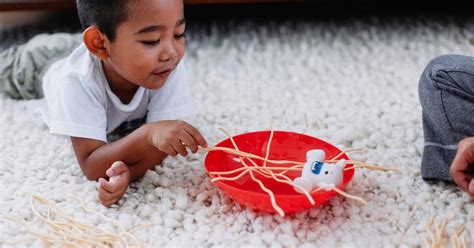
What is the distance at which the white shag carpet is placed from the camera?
918mm

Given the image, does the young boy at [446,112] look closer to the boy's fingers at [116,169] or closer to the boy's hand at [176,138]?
the boy's hand at [176,138]

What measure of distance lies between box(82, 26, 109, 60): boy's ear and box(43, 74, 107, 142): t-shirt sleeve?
0.06 metres

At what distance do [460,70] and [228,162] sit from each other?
1.27ft

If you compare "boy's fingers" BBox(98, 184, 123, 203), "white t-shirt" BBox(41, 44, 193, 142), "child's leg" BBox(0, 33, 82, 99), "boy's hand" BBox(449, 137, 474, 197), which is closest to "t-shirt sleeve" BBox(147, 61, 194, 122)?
"white t-shirt" BBox(41, 44, 193, 142)

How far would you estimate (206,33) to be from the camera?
5.92ft

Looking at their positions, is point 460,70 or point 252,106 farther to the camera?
point 252,106

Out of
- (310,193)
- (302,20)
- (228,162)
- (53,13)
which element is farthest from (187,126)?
(53,13)

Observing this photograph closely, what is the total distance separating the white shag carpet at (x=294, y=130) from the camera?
92cm

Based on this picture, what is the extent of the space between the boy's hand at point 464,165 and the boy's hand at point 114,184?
48cm

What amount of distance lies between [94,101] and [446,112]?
0.56 meters

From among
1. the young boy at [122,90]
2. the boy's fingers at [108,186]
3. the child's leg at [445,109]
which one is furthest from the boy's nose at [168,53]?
the child's leg at [445,109]

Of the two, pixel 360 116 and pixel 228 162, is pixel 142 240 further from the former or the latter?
pixel 360 116

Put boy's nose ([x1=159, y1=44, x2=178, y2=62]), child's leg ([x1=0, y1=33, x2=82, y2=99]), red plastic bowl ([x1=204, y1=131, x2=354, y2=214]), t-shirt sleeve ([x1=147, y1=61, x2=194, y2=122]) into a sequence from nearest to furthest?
red plastic bowl ([x1=204, y1=131, x2=354, y2=214]) < boy's nose ([x1=159, y1=44, x2=178, y2=62]) < t-shirt sleeve ([x1=147, y1=61, x2=194, y2=122]) < child's leg ([x1=0, y1=33, x2=82, y2=99])

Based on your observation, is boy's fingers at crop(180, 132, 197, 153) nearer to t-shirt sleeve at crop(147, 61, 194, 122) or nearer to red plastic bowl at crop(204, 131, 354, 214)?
red plastic bowl at crop(204, 131, 354, 214)
